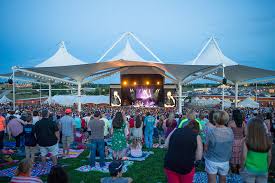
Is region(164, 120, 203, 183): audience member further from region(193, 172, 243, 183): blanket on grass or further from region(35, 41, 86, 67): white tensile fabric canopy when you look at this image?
region(35, 41, 86, 67): white tensile fabric canopy

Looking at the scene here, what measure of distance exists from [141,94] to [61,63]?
13043mm

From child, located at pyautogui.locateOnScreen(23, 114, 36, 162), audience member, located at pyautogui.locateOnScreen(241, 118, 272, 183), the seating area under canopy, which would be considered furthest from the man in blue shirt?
the seating area under canopy

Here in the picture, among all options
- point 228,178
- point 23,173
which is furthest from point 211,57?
point 23,173

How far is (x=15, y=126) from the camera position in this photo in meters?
8.86

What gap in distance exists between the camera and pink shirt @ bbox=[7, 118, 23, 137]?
8.80m

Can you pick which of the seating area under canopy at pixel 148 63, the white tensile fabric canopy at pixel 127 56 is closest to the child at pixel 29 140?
the seating area under canopy at pixel 148 63

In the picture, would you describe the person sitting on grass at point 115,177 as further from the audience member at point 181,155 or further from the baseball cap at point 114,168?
the audience member at point 181,155

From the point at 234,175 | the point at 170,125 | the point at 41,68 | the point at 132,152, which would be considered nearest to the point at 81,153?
the point at 132,152

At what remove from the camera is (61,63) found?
A: 21422 mm

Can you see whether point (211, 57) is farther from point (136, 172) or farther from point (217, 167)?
point (217, 167)

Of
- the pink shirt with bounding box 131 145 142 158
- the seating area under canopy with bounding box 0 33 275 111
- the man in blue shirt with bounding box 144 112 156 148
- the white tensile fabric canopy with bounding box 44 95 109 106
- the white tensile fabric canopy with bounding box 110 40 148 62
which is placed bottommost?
the pink shirt with bounding box 131 145 142 158

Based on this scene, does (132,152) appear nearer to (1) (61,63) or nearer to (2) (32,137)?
(2) (32,137)

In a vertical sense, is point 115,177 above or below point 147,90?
below

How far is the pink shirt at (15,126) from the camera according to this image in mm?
8805
